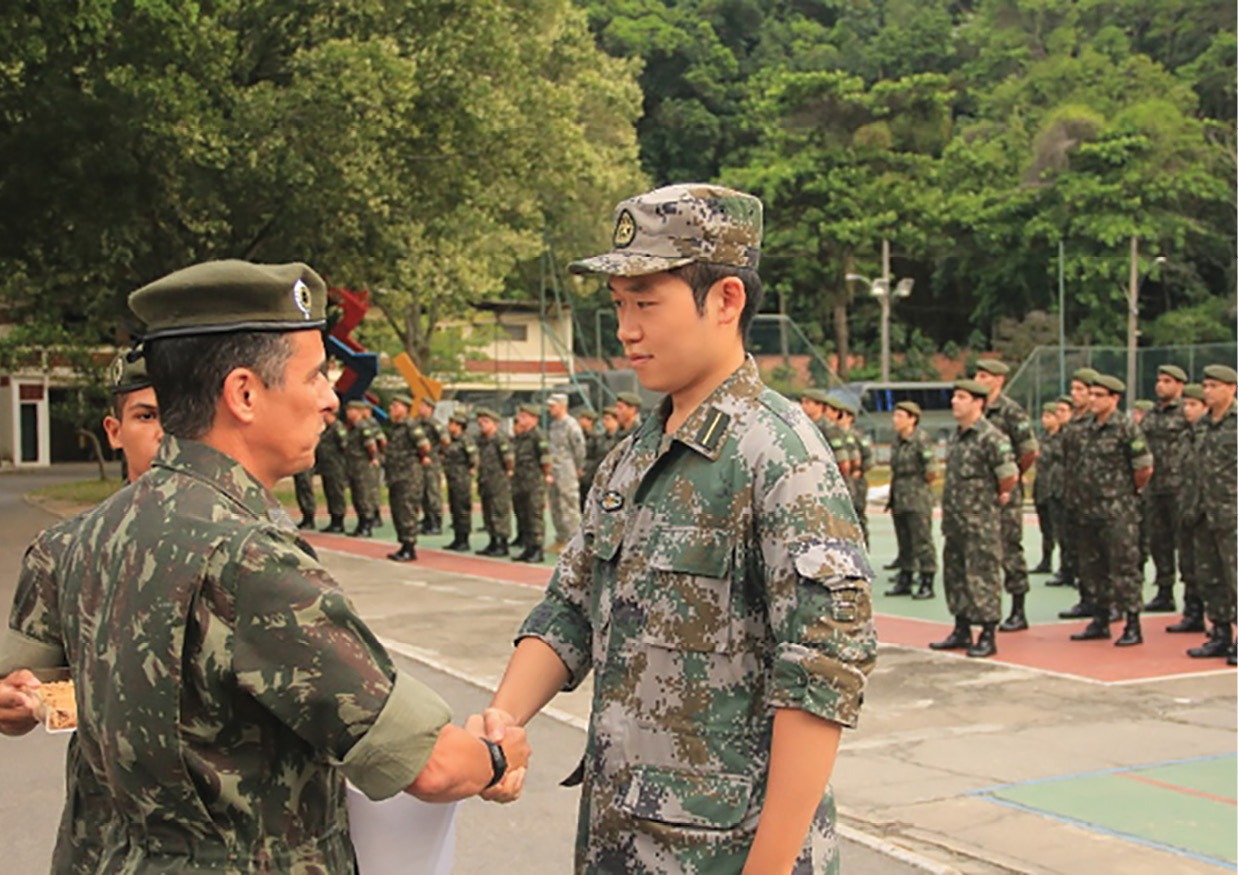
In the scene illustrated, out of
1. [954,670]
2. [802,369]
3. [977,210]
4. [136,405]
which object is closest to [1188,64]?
[977,210]

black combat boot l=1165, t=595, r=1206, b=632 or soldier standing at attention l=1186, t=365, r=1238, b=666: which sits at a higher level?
soldier standing at attention l=1186, t=365, r=1238, b=666

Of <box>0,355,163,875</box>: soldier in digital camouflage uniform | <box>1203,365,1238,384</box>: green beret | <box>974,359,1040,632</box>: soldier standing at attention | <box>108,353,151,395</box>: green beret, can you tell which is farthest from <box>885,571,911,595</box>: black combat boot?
<box>0,355,163,875</box>: soldier in digital camouflage uniform

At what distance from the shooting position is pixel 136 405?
393 centimetres

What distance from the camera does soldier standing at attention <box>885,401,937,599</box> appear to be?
13.2 meters

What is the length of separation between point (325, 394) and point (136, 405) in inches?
74.8

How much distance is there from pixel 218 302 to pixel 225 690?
60cm

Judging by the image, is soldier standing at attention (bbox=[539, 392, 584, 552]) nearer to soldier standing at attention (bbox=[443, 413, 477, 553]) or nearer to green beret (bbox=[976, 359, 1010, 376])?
soldier standing at attention (bbox=[443, 413, 477, 553])

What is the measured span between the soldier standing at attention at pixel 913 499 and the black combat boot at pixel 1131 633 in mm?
3131

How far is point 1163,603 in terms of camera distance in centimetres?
1199

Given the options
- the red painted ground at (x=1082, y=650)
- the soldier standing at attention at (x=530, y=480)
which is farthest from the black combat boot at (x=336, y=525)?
the red painted ground at (x=1082, y=650)

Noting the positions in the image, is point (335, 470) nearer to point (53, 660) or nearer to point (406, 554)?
point (406, 554)

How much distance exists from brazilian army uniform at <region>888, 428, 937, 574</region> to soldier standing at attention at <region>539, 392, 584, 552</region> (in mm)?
4699

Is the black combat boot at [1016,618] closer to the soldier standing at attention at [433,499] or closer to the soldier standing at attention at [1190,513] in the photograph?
the soldier standing at attention at [1190,513]

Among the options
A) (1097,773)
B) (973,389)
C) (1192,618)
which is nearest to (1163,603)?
(1192,618)
